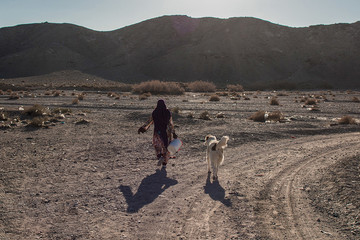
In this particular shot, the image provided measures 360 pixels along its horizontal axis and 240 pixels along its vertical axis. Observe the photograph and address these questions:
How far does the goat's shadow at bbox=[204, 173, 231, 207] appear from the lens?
6.56m

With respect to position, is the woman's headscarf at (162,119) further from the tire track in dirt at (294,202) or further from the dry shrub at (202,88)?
the dry shrub at (202,88)

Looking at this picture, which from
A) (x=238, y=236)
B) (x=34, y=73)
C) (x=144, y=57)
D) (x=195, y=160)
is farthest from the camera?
(x=144, y=57)

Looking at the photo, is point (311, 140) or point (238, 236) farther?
point (311, 140)

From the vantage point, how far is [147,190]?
7191 millimetres

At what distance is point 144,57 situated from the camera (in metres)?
97.8

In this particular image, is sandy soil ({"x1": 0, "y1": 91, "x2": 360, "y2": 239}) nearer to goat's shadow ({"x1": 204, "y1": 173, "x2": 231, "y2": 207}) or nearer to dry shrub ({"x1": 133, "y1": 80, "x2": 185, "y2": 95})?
goat's shadow ({"x1": 204, "y1": 173, "x2": 231, "y2": 207})

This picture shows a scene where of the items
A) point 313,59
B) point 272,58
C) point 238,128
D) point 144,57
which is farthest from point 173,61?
point 238,128

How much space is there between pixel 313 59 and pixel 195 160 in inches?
3297

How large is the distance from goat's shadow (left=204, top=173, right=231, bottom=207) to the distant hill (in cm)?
6585

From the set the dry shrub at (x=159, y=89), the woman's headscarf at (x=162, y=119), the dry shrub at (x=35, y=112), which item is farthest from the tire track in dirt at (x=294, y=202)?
the dry shrub at (x=159, y=89)

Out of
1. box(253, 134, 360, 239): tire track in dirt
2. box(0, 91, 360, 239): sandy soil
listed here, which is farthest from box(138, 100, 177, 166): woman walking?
box(253, 134, 360, 239): tire track in dirt

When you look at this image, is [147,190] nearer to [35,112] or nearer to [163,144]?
[163,144]

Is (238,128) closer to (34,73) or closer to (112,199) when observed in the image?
(112,199)

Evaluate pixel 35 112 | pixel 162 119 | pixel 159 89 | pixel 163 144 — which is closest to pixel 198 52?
pixel 159 89
